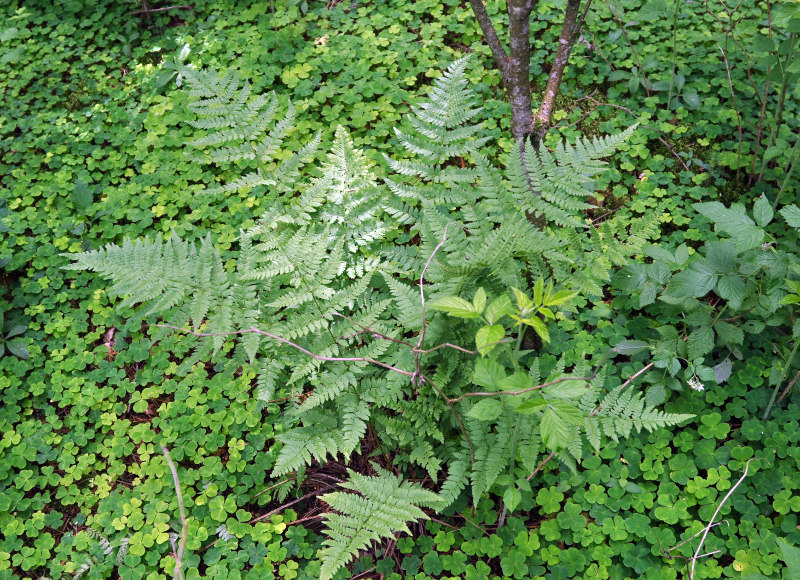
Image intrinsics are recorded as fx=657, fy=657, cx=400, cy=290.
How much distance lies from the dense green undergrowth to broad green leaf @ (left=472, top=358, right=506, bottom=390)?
0.99 meters

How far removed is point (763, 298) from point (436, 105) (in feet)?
6.05

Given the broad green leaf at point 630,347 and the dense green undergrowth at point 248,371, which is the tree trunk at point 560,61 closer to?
the dense green undergrowth at point 248,371

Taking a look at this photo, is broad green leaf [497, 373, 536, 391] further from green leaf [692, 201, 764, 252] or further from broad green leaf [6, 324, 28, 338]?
broad green leaf [6, 324, 28, 338]

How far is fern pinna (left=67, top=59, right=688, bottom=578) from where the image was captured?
8.84ft

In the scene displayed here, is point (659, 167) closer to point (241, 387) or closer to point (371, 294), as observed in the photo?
point (371, 294)

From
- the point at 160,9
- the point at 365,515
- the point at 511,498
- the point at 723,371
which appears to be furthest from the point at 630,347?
the point at 160,9

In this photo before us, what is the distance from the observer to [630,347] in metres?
3.38

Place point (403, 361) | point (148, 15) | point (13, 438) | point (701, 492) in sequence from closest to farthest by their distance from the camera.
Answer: point (403, 361)
point (701, 492)
point (13, 438)
point (148, 15)

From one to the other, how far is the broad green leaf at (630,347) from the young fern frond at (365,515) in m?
1.29

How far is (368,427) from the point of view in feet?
10.5

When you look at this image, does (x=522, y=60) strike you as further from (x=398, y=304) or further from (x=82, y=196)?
(x=82, y=196)

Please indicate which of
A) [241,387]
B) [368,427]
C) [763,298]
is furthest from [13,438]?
[763,298]

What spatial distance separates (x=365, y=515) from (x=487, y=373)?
0.76 meters

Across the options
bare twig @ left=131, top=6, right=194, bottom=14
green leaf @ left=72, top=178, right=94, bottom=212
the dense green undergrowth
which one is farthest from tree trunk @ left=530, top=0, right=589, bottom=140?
bare twig @ left=131, top=6, right=194, bottom=14
